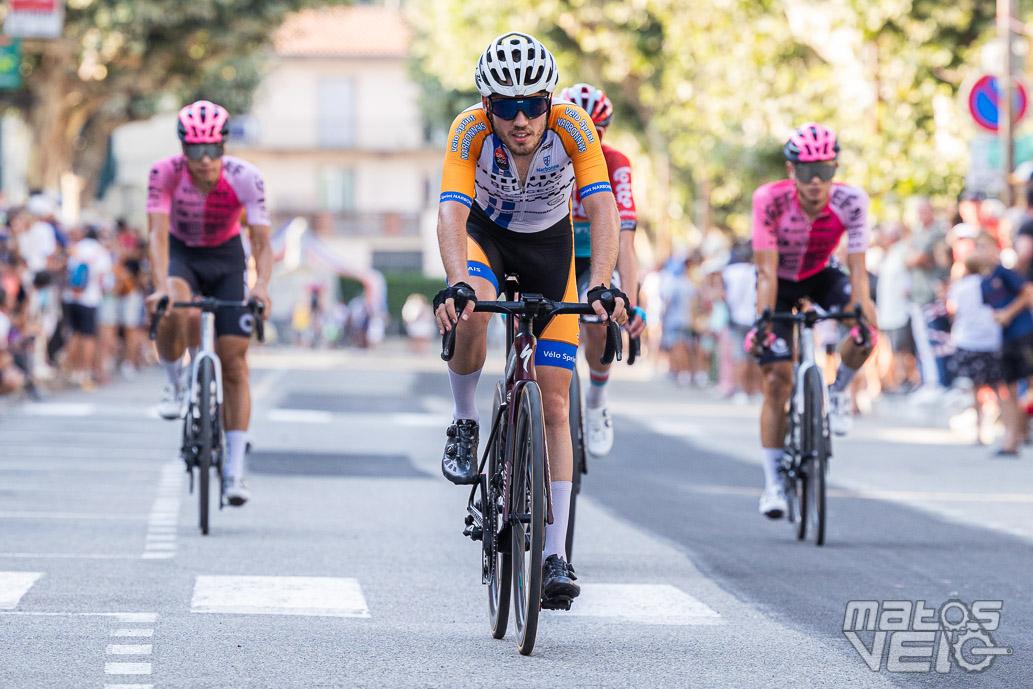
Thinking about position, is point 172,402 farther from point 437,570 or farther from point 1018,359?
point 1018,359

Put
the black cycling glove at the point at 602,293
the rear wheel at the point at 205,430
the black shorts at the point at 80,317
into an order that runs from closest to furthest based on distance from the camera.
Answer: the black cycling glove at the point at 602,293
the rear wheel at the point at 205,430
the black shorts at the point at 80,317

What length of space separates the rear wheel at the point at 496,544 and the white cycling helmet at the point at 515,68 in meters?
1.17

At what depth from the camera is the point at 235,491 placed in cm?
1003

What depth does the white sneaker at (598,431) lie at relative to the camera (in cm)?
988

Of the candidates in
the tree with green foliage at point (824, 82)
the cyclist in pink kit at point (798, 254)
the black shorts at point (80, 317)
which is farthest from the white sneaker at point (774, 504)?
the tree with green foliage at point (824, 82)

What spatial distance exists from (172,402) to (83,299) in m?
12.1

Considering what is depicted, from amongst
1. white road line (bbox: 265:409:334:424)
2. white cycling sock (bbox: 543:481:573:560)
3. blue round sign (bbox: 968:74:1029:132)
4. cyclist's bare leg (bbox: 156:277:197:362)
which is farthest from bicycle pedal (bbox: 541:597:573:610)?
blue round sign (bbox: 968:74:1029:132)

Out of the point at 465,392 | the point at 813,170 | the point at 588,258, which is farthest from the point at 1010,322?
the point at 465,392

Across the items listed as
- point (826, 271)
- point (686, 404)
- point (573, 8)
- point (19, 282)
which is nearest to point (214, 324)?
point (826, 271)

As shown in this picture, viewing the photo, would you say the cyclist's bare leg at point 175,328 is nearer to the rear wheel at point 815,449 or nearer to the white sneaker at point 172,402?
the white sneaker at point 172,402

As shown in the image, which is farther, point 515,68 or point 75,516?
point 75,516

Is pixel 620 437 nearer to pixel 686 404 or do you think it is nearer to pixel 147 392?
pixel 686 404

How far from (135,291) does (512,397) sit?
2094 centimetres

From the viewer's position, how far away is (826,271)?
414 inches
